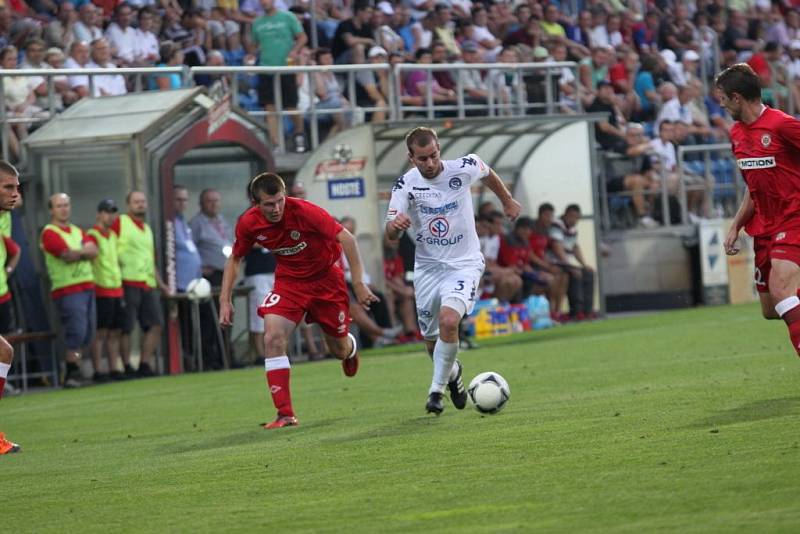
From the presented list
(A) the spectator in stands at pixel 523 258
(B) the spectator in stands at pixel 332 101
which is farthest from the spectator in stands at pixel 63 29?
(A) the spectator in stands at pixel 523 258

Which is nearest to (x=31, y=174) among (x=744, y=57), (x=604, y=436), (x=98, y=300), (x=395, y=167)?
(x=98, y=300)

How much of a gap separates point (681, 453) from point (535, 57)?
2015 cm

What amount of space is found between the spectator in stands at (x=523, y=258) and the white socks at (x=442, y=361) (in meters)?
13.3

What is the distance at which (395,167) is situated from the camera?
24109 millimetres

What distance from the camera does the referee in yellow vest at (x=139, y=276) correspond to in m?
19.9

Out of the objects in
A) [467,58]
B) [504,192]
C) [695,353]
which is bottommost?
[695,353]

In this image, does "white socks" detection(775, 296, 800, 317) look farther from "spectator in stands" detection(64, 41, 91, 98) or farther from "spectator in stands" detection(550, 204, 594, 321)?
"spectator in stands" detection(550, 204, 594, 321)

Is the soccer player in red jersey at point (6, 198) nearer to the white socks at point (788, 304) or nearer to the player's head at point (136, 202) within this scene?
the white socks at point (788, 304)

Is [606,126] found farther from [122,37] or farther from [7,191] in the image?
[7,191]

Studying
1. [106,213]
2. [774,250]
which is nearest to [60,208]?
[106,213]

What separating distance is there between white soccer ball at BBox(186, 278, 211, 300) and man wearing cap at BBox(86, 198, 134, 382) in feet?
2.93

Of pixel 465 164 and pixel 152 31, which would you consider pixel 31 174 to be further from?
pixel 465 164

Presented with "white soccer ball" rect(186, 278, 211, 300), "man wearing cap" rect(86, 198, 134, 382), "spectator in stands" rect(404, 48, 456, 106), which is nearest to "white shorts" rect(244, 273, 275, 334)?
"white soccer ball" rect(186, 278, 211, 300)

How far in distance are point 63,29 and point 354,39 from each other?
16.3ft
